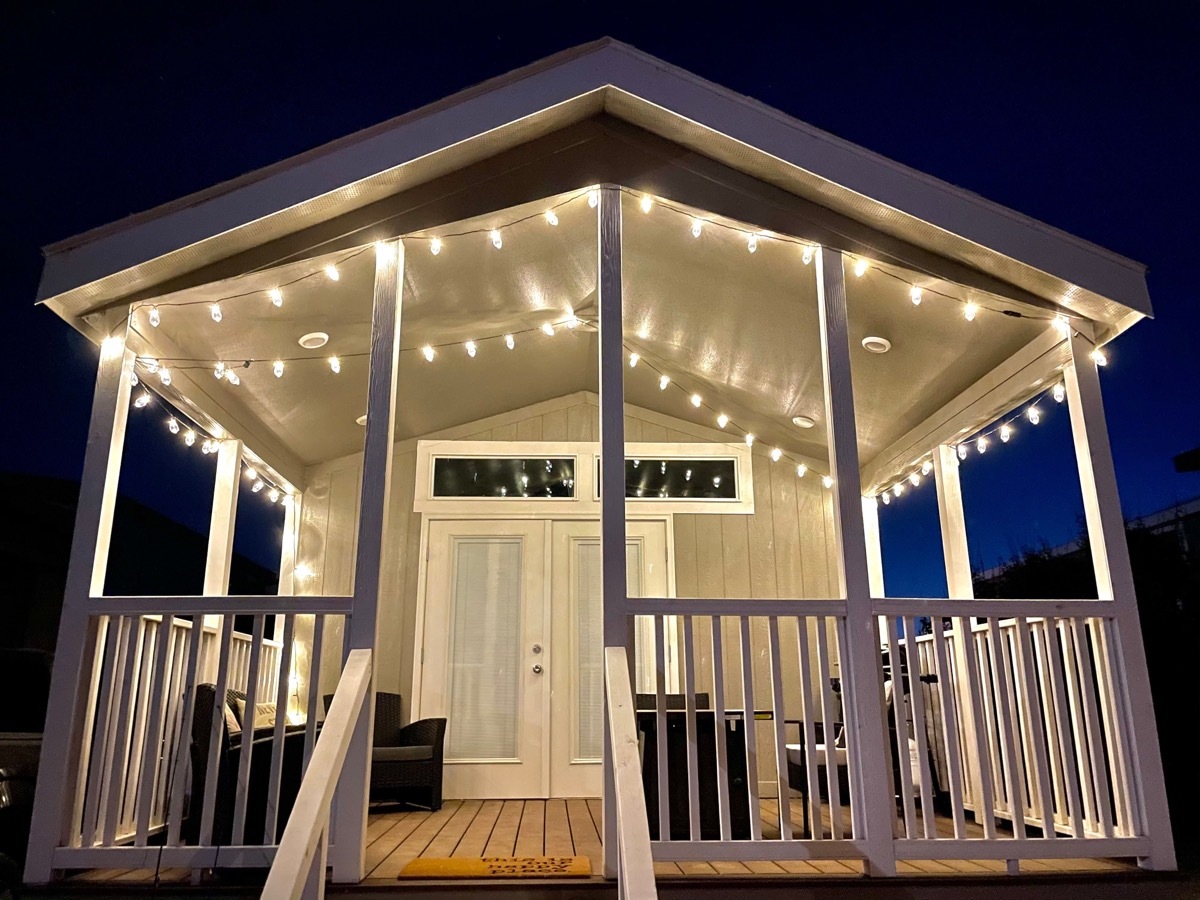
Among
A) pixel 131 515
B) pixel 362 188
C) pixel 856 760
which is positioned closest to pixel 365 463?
pixel 362 188

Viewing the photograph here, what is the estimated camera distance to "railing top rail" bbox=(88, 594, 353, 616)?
394 centimetres

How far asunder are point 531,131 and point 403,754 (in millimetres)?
3952

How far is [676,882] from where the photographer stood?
359 centimetres

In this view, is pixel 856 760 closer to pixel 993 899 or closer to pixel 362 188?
pixel 993 899

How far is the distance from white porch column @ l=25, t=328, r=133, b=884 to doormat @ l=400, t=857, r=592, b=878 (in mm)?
1417

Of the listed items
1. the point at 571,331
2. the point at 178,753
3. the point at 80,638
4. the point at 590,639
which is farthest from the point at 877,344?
the point at 80,638

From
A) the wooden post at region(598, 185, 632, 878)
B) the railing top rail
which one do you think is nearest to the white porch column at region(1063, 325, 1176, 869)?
the wooden post at region(598, 185, 632, 878)

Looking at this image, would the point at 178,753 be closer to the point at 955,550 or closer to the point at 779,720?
the point at 779,720

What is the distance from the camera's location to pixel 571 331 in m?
6.30

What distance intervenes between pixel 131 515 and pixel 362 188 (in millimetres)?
6495

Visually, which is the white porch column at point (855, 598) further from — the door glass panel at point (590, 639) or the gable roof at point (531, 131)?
the door glass panel at point (590, 639)

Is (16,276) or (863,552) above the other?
(16,276)

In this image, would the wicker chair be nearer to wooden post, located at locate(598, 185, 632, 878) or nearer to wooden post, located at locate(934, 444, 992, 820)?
wooden post, located at locate(598, 185, 632, 878)

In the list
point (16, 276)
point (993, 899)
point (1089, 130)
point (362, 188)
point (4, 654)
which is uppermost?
point (1089, 130)
